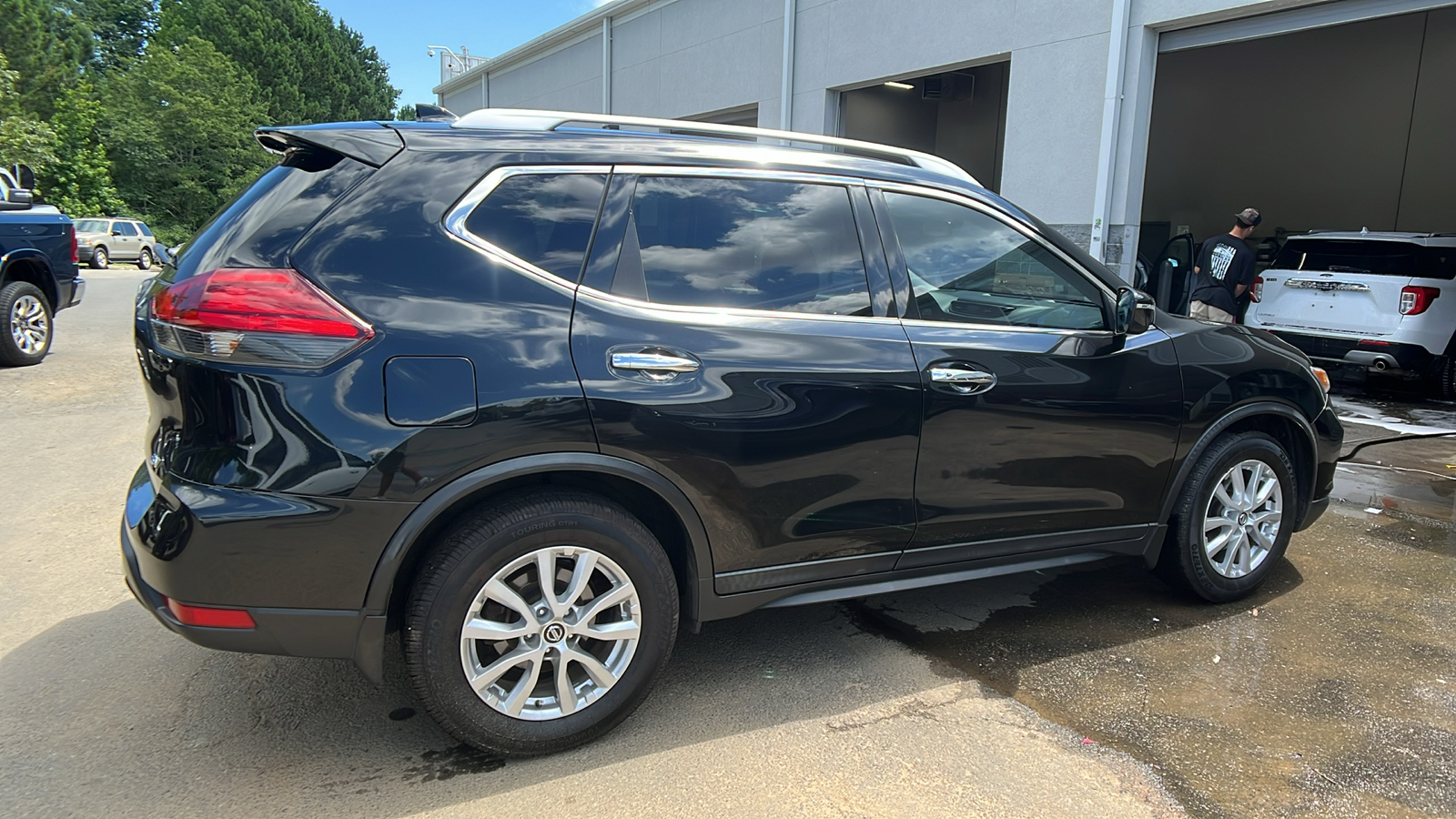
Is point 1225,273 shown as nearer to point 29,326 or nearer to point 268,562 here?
point 268,562

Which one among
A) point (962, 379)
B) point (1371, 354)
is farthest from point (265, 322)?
point (1371, 354)

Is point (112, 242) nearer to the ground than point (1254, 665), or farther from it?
farther from it

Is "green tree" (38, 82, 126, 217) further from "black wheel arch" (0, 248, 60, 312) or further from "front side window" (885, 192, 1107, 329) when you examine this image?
"front side window" (885, 192, 1107, 329)

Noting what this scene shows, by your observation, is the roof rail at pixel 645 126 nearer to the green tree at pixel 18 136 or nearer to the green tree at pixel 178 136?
the green tree at pixel 18 136

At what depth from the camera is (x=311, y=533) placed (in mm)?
2305

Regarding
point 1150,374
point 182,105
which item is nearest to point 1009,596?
point 1150,374

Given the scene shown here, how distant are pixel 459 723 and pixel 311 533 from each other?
2.24ft

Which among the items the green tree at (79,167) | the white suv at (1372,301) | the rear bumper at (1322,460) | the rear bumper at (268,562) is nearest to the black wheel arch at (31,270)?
the rear bumper at (268,562)

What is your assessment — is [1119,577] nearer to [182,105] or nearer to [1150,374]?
[1150,374]

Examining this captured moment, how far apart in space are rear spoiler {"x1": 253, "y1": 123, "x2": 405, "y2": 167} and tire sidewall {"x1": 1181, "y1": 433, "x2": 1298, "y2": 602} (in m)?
3.29

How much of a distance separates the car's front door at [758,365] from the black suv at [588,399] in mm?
10

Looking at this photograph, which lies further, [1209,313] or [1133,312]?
[1209,313]

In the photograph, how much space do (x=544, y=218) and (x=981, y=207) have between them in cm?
166

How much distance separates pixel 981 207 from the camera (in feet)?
10.9
